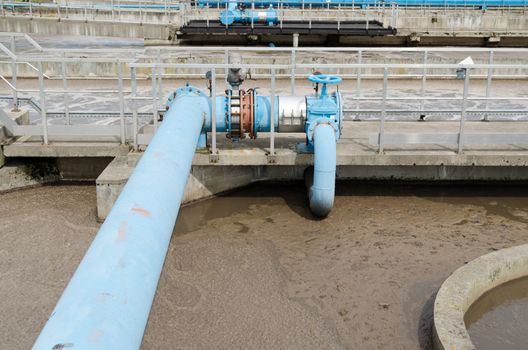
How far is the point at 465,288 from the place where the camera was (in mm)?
4844

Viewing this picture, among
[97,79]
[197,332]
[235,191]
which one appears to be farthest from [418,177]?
[97,79]

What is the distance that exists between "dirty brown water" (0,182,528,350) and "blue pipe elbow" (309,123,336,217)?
0.31 metres

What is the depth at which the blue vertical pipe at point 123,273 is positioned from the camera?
1.79 metres

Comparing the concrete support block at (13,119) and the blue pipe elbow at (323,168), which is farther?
the concrete support block at (13,119)

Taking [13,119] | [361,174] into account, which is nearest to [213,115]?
[361,174]

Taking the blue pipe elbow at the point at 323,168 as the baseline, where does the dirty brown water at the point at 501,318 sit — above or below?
below

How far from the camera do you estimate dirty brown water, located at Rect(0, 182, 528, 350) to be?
16.0 feet

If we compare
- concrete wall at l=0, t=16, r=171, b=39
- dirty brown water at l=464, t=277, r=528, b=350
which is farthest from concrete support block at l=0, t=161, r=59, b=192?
concrete wall at l=0, t=16, r=171, b=39

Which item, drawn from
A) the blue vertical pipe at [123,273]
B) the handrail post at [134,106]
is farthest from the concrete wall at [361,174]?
the blue vertical pipe at [123,273]

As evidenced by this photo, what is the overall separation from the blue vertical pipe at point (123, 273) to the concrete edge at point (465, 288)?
231 centimetres

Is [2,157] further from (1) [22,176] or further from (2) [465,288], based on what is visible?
(2) [465,288]

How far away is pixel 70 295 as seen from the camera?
195 cm

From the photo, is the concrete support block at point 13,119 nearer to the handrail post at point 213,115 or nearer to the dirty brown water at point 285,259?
the dirty brown water at point 285,259

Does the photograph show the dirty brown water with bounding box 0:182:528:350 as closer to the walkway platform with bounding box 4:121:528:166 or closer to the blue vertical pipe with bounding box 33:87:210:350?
the walkway platform with bounding box 4:121:528:166
